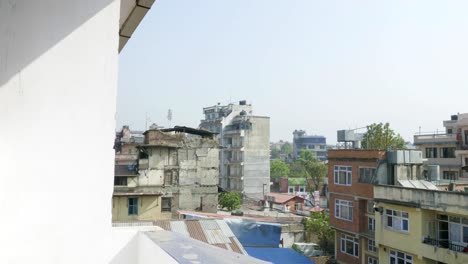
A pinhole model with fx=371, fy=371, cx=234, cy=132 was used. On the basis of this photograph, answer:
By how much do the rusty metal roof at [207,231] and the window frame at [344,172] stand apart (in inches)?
315

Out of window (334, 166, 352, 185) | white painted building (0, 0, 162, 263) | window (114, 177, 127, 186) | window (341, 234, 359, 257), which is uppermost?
white painted building (0, 0, 162, 263)

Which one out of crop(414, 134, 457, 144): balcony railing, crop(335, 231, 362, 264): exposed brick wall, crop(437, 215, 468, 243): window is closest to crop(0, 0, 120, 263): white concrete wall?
crop(437, 215, 468, 243): window

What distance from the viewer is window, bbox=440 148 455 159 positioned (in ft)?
86.9

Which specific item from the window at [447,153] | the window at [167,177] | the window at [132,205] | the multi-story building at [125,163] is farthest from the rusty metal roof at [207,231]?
the window at [447,153]

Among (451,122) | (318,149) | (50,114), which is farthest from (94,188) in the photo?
(318,149)

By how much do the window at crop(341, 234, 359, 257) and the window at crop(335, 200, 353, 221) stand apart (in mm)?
908

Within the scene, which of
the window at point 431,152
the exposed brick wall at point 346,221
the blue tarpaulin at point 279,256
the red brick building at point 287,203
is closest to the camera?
the blue tarpaulin at point 279,256

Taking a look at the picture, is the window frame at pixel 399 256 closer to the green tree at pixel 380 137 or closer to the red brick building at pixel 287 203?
the green tree at pixel 380 137

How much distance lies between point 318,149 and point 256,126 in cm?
5102

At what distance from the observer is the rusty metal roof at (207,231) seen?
10.1m

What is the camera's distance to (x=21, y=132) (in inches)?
64.1

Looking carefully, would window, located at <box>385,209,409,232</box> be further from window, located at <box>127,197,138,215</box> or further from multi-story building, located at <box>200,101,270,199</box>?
multi-story building, located at <box>200,101,270,199</box>

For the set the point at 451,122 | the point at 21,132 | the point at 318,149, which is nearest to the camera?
the point at 21,132

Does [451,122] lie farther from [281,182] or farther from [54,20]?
[54,20]
